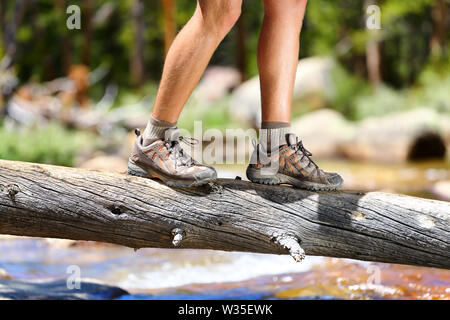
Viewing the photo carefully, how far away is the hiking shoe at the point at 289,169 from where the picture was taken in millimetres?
2783

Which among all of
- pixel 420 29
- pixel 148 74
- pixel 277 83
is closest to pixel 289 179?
pixel 277 83

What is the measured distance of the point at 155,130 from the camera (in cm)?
267

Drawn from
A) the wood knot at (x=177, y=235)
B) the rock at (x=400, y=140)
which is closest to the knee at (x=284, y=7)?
the wood knot at (x=177, y=235)

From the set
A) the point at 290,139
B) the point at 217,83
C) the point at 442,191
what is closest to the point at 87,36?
the point at 217,83

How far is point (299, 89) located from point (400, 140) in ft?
13.7

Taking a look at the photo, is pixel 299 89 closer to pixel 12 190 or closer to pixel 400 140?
pixel 400 140

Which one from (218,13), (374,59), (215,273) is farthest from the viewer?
(374,59)

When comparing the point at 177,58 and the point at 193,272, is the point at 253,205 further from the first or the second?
the point at 193,272

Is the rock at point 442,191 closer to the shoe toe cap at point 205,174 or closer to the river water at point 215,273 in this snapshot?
the river water at point 215,273

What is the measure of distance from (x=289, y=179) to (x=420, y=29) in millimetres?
20873

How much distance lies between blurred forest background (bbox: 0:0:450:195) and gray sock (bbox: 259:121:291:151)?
429 cm

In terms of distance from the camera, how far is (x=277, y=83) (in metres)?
2.65

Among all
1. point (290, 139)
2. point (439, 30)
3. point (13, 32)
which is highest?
point (439, 30)

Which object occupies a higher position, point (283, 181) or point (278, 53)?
point (278, 53)
